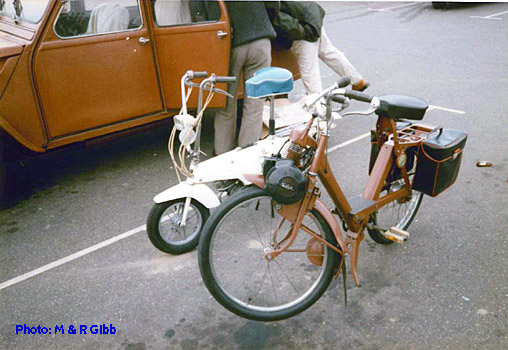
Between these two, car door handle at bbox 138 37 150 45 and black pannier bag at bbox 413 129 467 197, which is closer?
black pannier bag at bbox 413 129 467 197

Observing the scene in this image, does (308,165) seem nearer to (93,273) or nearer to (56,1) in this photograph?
(93,273)

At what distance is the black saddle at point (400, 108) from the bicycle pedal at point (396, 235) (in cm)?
77

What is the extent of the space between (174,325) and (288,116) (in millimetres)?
2856

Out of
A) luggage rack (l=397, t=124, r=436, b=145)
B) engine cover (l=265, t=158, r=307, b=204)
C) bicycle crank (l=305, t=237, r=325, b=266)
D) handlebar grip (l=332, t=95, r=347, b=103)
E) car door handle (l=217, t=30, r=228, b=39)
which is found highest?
car door handle (l=217, t=30, r=228, b=39)

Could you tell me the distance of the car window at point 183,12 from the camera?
4633 mm

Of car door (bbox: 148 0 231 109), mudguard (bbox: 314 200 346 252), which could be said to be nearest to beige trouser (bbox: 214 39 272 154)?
car door (bbox: 148 0 231 109)

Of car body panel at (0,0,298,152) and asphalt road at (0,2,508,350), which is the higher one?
car body panel at (0,0,298,152)

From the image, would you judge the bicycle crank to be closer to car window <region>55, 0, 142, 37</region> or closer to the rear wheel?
the rear wheel

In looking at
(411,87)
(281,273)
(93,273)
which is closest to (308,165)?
(281,273)

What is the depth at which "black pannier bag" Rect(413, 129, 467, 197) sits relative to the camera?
3.18 m

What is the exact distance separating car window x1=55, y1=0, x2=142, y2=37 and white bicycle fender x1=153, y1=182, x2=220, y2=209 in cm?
187

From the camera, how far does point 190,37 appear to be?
4.65m

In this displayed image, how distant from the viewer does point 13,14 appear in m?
4.56

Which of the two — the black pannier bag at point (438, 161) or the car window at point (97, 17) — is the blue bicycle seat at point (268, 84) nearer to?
the black pannier bag at point (438, 161)
